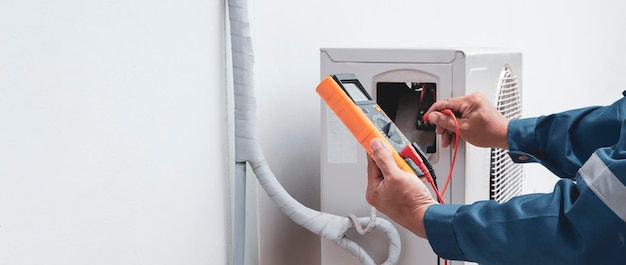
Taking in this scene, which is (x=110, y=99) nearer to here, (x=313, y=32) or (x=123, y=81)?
(x=123, y=81)

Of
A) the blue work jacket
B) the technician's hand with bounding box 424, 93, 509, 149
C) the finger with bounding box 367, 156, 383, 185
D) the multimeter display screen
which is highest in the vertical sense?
the multimeter display screen

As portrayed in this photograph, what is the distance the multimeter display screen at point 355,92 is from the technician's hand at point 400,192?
98mm

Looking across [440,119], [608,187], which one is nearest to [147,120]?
[440,119]

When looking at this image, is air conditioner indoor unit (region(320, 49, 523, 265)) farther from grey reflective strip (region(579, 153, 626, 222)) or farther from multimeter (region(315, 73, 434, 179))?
grey reflective strip (region(579, 153, 626, 222))

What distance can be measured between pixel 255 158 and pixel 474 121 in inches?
14.2

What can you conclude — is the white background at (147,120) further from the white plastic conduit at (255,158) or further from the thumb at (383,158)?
the thumb at (383,158)

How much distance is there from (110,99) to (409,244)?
57 centimetres

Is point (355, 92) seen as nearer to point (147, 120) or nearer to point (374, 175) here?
Answer: point (374, 175)

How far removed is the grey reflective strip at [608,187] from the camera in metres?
0.82

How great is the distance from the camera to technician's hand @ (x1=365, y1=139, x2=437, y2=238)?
3.18 ft

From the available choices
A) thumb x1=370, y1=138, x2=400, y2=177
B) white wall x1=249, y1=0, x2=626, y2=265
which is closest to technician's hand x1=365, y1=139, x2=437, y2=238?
thumb x1=370, y1=138, x2=400, y2=177

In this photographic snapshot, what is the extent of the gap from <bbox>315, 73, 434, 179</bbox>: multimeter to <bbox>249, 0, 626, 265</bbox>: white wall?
0.74ft

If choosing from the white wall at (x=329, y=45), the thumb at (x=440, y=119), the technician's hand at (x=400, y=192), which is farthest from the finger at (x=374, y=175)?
the white wall at (x=329, y=45)

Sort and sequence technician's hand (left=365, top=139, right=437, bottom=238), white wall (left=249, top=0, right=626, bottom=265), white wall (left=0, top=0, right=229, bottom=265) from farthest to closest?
white wall (left=249, top=0, right=626, bottom=265), technician's hand (left=365, top=139, right=437, bottom=238), white wall (left=0, top=0, right=229, bottom=265)
